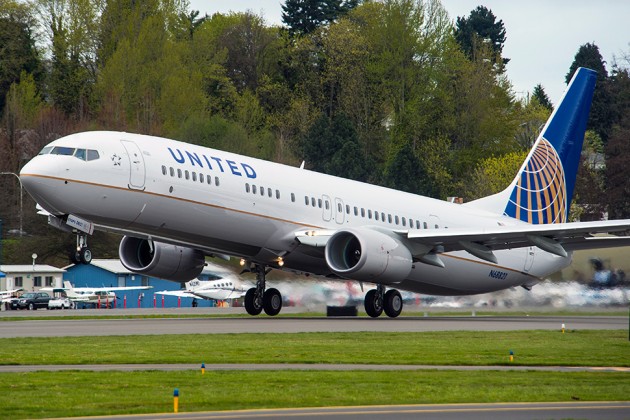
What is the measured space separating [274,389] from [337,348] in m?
8.49

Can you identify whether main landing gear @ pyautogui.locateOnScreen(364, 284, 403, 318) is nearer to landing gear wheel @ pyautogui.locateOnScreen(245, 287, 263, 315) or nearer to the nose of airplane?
landing gear wheel @ pyautogui.locateOnScreen(245, 287, 263, 315)

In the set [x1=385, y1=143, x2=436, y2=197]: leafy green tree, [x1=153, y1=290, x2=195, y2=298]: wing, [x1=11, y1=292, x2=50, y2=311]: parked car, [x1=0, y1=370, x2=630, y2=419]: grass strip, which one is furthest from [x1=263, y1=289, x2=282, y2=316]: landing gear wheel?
[x1=385, y1=143, x2=436, y2=197]: leafy green tree

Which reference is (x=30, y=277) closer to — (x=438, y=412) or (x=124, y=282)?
(x=124, y=282)

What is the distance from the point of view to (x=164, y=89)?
109125 millimetres

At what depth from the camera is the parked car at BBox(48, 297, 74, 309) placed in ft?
240

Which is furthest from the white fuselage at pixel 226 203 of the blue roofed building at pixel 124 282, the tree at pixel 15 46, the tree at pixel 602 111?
the tree at pixel 602 111

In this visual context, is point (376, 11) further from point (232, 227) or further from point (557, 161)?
point (232, 227)

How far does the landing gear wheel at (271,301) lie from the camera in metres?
43.4

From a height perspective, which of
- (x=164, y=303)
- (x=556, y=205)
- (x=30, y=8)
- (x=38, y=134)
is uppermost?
(x=30, y=8)

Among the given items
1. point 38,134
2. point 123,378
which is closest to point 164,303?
point 38,134

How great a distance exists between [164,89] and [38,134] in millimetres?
14051

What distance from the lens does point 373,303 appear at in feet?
141

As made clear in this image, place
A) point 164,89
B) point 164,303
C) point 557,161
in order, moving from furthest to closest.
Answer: point 164,89 → point 164,303 → point 557,161

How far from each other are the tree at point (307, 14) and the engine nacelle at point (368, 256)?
101 m
